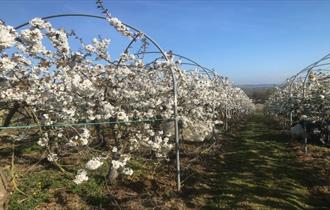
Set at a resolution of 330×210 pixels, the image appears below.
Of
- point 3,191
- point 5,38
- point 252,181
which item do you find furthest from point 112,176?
point 5,38

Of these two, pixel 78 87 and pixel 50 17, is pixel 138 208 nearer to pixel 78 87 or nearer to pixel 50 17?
pixel 78 87

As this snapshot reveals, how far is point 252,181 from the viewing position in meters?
9.18

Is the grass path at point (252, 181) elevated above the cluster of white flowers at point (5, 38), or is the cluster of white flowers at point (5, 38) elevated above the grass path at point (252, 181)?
the cluster of white flowers at point (5, 38)

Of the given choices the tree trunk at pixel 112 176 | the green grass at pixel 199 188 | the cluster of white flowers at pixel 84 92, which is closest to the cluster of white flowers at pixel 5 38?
the cluster of white flowers at pixel 84 92

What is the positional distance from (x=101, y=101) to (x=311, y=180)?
215 inches

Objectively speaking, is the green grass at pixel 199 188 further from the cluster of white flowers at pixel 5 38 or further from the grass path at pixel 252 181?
the cluster of white flowers at pixel 5 38

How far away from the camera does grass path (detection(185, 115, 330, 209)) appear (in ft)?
24.9

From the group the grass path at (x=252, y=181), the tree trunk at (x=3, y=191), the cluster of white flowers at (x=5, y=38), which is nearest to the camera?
the cluster of white flowers at (x=5, y=38)

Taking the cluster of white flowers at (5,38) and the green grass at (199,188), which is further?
the green grass at (199,188)

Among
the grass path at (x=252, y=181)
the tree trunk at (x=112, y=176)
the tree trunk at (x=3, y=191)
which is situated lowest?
the grass path at (x=252, y=181)

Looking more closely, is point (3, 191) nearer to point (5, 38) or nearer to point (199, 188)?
point (5, 38)

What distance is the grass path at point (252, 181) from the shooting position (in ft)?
24.9

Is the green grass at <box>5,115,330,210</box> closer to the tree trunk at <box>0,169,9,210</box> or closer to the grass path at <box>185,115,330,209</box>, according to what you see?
the grass path at <box>185,115,330,209</box>

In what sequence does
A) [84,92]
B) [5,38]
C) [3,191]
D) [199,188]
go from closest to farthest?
[5,38]
[3,191]
[84,92]
[199,188]
